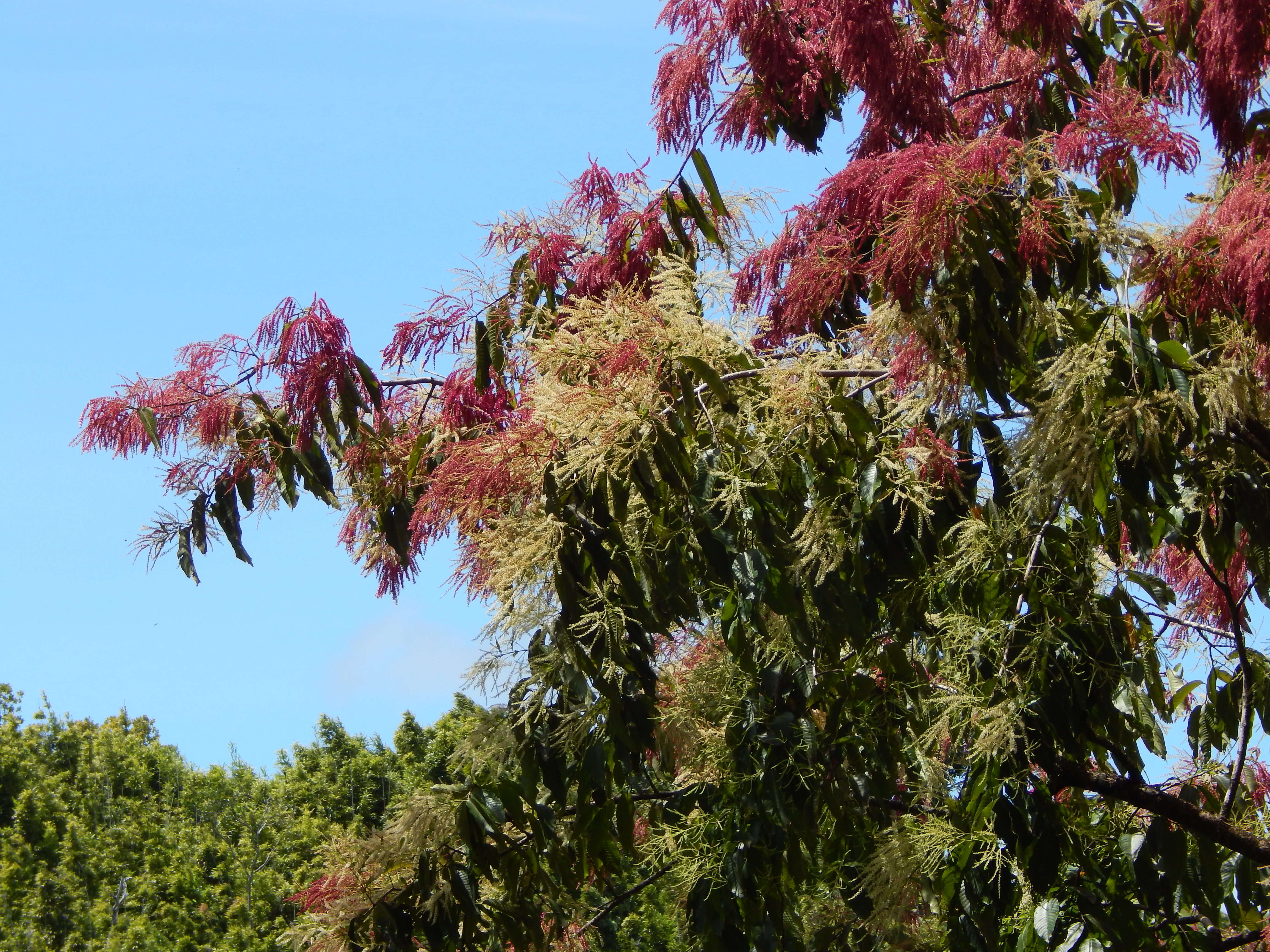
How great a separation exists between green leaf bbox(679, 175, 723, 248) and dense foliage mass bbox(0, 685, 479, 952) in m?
9.97

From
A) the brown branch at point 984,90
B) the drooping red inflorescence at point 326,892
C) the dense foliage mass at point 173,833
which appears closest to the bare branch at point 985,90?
the brown branch at point 984,90

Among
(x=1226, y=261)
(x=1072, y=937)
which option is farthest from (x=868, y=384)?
→ (x=1072, y=937)

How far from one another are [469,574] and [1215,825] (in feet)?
7.56

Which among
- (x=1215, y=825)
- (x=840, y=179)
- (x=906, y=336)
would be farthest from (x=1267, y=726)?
(x=840, y=179)

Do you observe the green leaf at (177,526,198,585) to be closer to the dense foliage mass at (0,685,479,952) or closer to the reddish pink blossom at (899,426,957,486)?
the reddish pink blossom at (899,426,957,486)

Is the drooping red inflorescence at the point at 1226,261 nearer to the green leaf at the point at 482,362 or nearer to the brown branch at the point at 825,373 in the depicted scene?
the brown branch at the point at 825,373

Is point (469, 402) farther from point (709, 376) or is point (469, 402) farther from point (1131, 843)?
point (1131, 843)

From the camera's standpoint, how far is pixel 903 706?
13.1ft

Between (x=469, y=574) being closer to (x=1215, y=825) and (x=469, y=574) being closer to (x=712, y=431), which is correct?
(x=712, y=431)

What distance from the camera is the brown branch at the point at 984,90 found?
493 centimetres

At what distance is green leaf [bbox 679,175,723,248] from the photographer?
13.6ft

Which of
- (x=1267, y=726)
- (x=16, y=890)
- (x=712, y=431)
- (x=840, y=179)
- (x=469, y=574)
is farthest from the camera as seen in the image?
(x=16, y=890)

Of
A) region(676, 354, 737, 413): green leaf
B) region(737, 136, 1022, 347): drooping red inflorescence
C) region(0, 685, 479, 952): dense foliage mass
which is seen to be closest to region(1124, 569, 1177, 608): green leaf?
region(737, 136, 1022, 347): drooping red inflorescence

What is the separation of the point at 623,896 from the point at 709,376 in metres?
2.31
